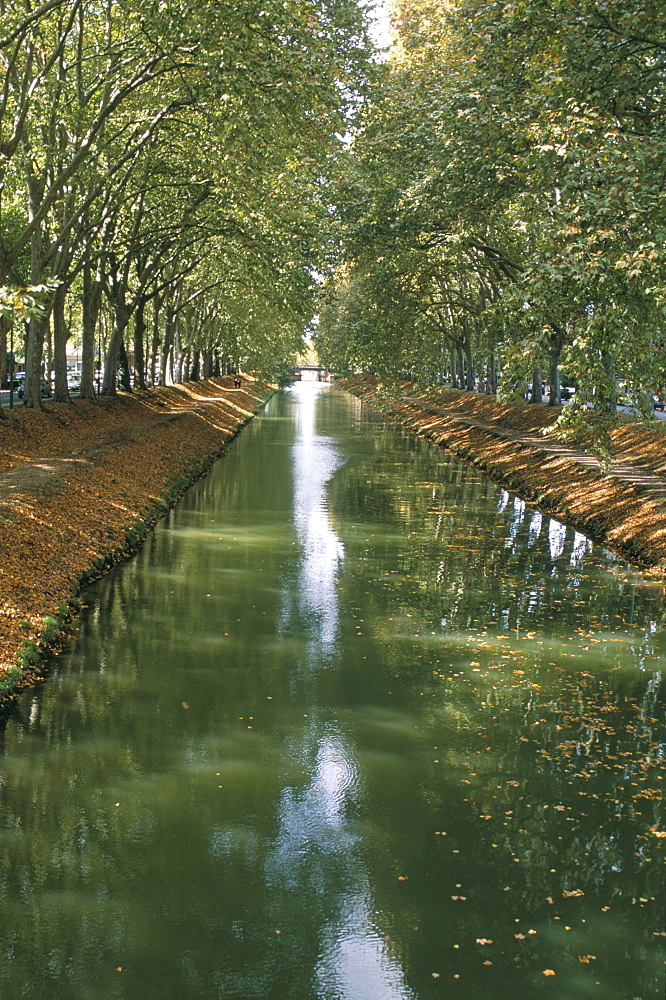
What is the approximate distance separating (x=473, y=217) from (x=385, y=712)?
17.7 metres

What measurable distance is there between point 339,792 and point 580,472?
21.2 meters

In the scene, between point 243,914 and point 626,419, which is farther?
point 626,419

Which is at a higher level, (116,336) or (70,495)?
(116,336)

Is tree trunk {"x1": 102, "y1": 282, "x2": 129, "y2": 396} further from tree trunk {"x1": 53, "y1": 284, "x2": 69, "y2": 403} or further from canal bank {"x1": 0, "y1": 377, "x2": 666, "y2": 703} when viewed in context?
tree trunk {"x1": 53, "y1": 284, "x2": 69, "y2": 403}

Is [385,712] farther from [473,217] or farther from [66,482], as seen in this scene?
[473,217]

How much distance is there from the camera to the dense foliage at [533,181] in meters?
13.3

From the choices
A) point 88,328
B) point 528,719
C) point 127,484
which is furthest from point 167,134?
point 528,719

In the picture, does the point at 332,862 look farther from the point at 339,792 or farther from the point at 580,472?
the point at 580,472

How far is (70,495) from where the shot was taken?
19.2 m

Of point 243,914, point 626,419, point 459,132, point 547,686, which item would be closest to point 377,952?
point 243,914

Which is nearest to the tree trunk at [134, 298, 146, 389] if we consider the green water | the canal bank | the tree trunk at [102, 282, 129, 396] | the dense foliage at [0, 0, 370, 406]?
the canal bank

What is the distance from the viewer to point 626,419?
115 feet

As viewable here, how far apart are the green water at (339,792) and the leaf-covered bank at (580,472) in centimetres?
347

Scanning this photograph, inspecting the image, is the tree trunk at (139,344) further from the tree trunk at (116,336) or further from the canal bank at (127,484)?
the tree trunk at (116,336)
